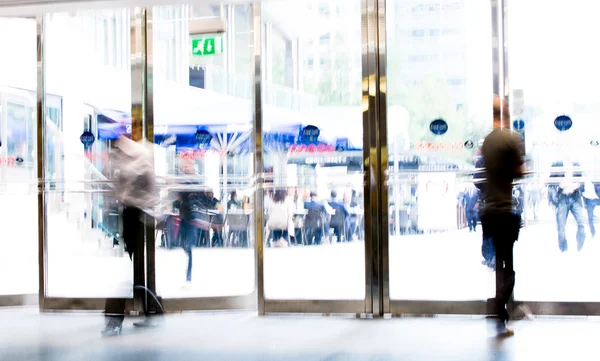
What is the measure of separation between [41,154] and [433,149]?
3.73 m

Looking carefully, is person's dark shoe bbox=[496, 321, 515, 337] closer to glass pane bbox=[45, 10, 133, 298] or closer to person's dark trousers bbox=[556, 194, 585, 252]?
person's dark trousers bbox=[556, 194, 585, 252]

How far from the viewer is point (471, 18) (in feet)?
20.0

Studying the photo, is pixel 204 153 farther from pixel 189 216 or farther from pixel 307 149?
pixel 307 149

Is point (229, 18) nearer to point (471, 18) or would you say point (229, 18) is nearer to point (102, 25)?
point (102, 25)

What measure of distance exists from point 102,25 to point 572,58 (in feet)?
14.2

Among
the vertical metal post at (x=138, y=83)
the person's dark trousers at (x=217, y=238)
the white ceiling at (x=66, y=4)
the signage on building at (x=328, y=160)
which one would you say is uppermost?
the white ceiling at (x=66, y=4)

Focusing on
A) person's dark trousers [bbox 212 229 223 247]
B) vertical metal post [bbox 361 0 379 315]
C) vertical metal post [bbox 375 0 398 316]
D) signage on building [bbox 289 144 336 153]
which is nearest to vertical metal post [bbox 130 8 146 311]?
person's dark trousers [bbox 212 229 223 247]

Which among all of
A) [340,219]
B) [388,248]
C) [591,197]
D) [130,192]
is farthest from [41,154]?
[591,197]

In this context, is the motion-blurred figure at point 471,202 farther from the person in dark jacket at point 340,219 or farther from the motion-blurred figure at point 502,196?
the motion-blurred figure at point 502,196

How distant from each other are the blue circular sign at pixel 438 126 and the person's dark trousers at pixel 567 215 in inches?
45.7

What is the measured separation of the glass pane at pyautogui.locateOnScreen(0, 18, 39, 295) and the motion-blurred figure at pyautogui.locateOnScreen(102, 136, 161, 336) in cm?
186

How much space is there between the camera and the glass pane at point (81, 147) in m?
6.70

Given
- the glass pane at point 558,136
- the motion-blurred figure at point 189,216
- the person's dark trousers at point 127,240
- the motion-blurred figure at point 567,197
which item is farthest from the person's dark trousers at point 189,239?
the motion-blurred figure at point 567,197

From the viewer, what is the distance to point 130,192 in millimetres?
5430
